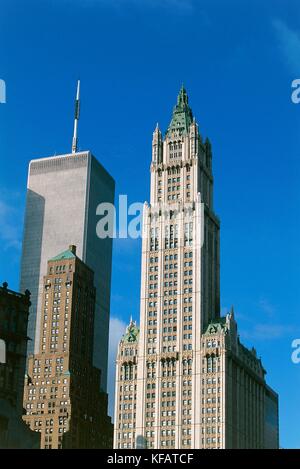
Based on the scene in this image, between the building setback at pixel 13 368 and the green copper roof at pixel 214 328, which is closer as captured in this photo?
the building setback at pixel 13 368

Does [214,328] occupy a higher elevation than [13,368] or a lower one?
higher

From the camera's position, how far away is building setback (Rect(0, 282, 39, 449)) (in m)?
130

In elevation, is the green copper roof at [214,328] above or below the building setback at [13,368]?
above

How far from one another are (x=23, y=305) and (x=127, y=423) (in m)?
57.0

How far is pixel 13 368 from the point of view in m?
140

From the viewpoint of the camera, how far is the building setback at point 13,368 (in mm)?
129875

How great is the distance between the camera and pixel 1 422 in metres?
127

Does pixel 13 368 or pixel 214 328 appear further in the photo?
pixel 214 328

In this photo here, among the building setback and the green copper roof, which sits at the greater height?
the green copper roof

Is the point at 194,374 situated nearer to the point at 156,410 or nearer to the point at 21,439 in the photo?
the point at 156,410
